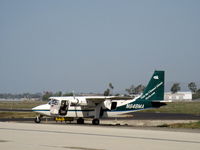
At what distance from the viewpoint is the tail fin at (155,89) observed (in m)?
38.4

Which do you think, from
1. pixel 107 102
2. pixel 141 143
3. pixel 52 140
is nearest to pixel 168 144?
pixel 141 143

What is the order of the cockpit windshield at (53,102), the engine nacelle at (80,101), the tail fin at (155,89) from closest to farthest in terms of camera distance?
1. the engine nacelle at (80,101)
2. the cockpit windshield at (53,102)
3. the tail fin at (155,89)

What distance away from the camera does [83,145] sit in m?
18.3

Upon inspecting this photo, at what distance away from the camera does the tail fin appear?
3841 centimetres

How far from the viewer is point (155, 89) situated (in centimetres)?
3844

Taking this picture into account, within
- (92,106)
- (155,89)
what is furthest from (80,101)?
(155,89)

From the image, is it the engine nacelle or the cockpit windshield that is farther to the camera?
the cockpit windshield

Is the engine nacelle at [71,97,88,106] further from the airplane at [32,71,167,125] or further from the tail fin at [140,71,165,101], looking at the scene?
the tail fin at [140,71,165,101]

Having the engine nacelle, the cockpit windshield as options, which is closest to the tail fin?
the engine nacelle

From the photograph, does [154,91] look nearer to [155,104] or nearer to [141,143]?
[155,104]

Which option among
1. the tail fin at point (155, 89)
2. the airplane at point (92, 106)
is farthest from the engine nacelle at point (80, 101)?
the tail fin at point (155, 89)

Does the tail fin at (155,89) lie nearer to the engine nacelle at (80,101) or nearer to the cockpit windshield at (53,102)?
the engine nacelle at (80,101)

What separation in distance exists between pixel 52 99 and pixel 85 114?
3.18 metres

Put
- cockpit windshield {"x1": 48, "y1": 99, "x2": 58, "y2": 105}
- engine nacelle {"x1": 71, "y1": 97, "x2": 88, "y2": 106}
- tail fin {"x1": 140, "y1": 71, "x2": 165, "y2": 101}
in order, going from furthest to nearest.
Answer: tail fin {"x1": 140, "y1": 71, "x2": 165, "y2": 101} → cockpit windshield {"x1": 48, "y1": 99, "x2": 58, "y2": 105} → engine nacelle {"x1": 71, "y1": 97, "x2": 88, "y2": 106}
